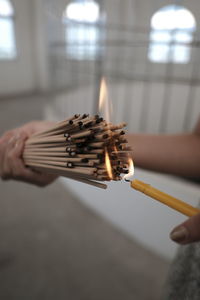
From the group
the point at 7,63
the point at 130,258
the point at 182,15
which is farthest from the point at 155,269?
the point at 7,63

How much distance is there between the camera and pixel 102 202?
0.73m

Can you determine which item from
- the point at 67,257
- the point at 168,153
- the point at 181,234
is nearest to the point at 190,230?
the point at 181,234

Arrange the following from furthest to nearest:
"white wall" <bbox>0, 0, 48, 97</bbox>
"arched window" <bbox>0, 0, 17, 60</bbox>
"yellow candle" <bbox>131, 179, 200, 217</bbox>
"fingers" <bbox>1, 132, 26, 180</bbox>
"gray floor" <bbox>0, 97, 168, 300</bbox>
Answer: "white wall" <bbox>0, 0, 48, 97</bbox>
"arched window" <bbox>0, 0, 17, 60</bbox>
"gray floor" <bbox>0, 97, 168, 300</bbox>
"fingers" <bbox>1, 132, 26, 180</bbox>
"yellow candle" <bbox>131, 179, 200, 217</bbox>

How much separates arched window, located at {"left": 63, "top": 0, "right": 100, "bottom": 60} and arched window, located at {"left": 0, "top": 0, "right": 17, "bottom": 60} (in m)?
2.42

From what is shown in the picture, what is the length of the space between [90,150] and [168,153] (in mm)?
229

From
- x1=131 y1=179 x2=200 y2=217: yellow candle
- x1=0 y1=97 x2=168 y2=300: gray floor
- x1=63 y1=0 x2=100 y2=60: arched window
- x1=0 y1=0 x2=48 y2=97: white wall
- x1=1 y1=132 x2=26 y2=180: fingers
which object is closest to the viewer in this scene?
x1=131 y1=179 x2=200 y2=217: yellow candle

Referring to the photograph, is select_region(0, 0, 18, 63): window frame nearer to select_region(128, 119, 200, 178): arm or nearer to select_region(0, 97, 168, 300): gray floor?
select_region(0, 97, 168, 300): gray floor

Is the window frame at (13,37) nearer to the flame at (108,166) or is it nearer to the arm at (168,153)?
the arm at (168,153)

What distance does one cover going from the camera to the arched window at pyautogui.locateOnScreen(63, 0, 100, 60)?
600mm

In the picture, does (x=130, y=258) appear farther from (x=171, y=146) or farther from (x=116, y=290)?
(x=171, y=146)

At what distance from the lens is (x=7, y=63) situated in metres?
3.35

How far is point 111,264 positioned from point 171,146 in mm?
628

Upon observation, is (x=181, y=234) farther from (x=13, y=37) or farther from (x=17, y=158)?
(x=13, y=37)

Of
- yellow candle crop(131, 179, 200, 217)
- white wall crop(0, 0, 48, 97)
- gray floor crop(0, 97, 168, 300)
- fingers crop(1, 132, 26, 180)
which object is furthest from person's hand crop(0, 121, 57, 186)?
white wall crop(0, 0, 48, 97)
